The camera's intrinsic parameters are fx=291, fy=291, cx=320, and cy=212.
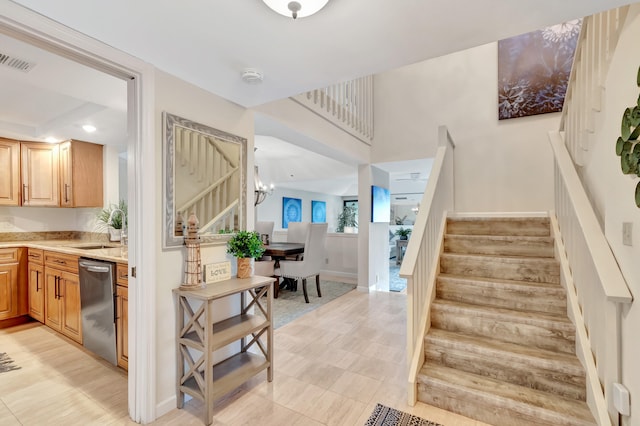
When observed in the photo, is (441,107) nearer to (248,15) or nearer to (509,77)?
(509,77)

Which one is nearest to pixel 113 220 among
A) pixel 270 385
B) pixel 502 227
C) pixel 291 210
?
pixel 270 385

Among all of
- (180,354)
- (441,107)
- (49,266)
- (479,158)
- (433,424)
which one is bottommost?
(433,424)

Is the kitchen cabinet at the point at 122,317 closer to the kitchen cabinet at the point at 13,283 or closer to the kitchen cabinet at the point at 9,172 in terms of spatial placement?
the kitchen cabinet at the point at 13,283

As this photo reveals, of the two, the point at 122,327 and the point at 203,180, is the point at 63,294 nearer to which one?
the point at 122,327

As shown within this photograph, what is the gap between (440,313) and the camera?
2396mm

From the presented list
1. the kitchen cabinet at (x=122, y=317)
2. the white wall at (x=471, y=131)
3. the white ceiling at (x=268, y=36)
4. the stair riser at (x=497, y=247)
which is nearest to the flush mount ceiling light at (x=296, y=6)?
the white ceiling at (x=268, y=36)

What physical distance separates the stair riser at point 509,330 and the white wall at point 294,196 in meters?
5.84

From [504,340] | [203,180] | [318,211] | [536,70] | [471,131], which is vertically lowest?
[504,340]

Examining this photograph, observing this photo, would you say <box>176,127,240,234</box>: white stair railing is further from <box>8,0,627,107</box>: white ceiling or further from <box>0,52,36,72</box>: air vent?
<box>0,52,36,72</box>: air vent

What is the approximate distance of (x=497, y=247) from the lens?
287cm

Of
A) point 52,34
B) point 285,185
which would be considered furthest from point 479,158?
point 285,185

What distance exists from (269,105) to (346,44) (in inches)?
49.2

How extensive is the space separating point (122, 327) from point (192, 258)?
0.98 metres

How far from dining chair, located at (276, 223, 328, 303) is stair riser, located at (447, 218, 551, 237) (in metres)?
1.93
